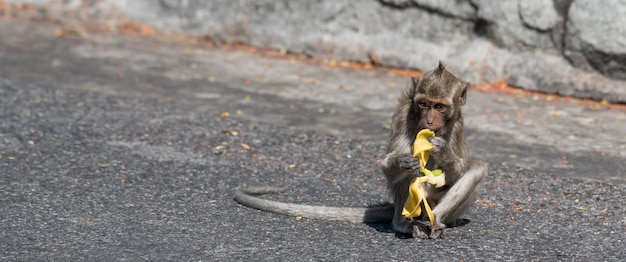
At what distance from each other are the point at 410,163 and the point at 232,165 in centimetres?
245

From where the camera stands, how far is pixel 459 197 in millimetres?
6395

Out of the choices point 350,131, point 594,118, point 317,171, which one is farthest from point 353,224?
point 594,118

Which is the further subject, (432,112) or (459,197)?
(459,197)

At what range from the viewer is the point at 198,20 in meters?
13.2

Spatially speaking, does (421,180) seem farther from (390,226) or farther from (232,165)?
(232,165)

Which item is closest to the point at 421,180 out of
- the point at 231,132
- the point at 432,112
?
the point at 432,112

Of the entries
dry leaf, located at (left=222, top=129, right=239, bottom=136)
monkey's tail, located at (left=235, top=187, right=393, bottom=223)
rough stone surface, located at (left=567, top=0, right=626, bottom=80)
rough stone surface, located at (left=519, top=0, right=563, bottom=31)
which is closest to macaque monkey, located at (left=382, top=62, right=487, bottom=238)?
monkey's tail, located at (left=235, top=187, right=393, bottom=223)

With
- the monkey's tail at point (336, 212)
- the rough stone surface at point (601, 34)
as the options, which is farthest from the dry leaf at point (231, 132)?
the rough stone surface at point (601, 34)

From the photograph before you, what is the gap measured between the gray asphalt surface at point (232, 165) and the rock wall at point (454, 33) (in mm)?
425

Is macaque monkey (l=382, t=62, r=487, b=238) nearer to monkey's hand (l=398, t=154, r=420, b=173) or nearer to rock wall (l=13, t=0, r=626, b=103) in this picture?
monkey's hand (l=398, t=154, r=420, b=173)

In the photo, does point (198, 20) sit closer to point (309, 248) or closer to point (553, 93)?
point (553, 93)

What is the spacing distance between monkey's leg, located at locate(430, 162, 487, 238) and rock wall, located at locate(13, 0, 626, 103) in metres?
4.50

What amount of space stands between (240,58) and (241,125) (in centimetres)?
319

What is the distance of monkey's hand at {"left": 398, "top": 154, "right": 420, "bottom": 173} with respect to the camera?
6133 mm
